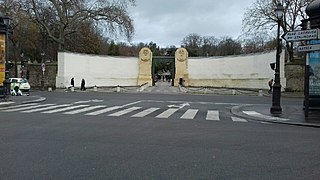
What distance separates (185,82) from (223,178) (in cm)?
6134

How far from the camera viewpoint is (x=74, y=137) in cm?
1116

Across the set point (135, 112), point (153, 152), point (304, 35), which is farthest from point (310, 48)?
point (153, 152)

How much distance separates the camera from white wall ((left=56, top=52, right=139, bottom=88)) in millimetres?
54812

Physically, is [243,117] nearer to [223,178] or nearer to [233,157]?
[233,157]

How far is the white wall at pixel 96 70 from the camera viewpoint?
54.8 m

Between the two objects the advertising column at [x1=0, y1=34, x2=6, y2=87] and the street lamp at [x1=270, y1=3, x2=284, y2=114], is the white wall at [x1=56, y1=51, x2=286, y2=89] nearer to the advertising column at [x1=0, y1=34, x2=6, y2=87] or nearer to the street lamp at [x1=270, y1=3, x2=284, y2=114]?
the advertising column at [x1=0, y1=34, x2=6, y2=87]

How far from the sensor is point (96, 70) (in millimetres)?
61281

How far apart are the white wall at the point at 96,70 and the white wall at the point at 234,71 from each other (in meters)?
10.4

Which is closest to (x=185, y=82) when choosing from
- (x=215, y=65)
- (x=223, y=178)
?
(x=215, y=65)

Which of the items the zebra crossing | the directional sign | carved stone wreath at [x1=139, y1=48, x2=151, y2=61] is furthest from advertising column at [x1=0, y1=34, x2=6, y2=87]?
carved stone wreath at [x1=139, y1=48, x2=151, y2=61]

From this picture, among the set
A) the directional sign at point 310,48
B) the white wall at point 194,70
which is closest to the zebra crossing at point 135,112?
the directional sign at point 310,48

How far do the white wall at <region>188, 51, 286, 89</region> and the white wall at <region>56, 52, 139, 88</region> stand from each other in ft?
34.1

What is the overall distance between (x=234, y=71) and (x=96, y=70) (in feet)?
69.2

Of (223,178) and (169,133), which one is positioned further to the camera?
(169,133)
